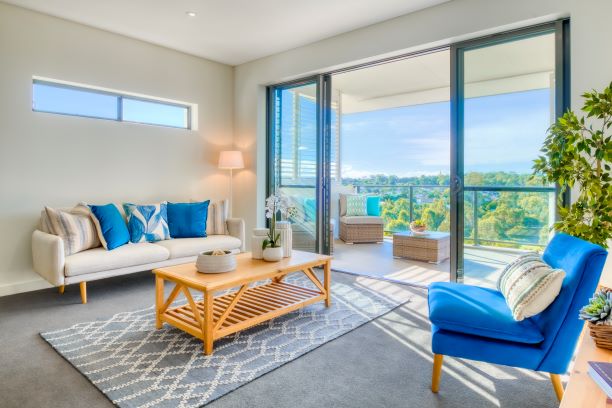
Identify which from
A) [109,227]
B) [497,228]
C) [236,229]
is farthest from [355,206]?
[109,227]

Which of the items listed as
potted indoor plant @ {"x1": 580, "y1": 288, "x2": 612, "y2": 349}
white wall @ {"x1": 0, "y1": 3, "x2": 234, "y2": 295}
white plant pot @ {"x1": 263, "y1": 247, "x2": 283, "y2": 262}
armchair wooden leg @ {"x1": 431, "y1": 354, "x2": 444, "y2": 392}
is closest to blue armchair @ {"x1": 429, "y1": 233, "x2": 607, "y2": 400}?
armchair wooden leg @ {"x1": 431, "y1": 354, "x2": 444, "y2": 392}

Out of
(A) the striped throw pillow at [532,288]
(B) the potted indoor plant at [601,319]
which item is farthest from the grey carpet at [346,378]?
(B) the potted indoor plant at [601,319]

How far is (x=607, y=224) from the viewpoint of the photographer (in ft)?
7.32

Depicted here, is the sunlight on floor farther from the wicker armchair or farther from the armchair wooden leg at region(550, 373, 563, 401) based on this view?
the armchair wooden leg at region(550, 373, 563, 401)

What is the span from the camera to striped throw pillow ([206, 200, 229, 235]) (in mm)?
4680

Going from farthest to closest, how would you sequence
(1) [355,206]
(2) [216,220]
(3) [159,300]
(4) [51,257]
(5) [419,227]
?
(1) [355,206] < (5) [419,227] < (2) [216,220] < (4) [51,257] < (3) [159,300]

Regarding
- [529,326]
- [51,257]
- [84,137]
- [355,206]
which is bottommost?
[529,326]

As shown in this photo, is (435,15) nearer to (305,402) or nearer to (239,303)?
(239,303)

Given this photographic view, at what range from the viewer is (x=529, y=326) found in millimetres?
1793

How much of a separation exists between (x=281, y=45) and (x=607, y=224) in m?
3.89

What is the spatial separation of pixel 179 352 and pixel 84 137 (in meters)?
2.94

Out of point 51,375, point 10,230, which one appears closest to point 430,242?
point 51,375

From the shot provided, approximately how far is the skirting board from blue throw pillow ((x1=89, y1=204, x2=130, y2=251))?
908mm

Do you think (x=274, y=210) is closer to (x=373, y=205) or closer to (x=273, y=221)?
(x=273, y=221)
